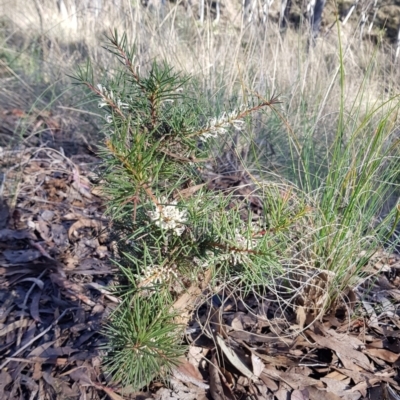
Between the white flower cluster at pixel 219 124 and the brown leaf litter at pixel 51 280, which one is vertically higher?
the white flower cluster at pixel 219 124

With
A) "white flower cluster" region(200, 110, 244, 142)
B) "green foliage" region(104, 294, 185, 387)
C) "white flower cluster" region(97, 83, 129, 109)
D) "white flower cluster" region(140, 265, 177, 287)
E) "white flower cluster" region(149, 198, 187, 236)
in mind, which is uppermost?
"white flower cluster" region(97, 83, 129, 109)

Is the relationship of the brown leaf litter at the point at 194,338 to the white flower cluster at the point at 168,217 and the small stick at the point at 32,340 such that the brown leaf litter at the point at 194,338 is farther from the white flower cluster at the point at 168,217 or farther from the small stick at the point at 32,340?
the white flower cluster at the point at 168,217

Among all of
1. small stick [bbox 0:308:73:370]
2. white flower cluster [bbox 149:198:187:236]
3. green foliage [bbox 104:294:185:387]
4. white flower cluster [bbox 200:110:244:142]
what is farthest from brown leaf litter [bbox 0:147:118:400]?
white flower cluster [bbox 200:110:244:142]

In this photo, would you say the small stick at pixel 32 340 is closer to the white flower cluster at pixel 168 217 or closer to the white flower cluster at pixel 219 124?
the white flower cluster at pixel 168 217

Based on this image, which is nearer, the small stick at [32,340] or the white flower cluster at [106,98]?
the white flower cluster at [106,98]

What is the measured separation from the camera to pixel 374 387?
1319 millimetres

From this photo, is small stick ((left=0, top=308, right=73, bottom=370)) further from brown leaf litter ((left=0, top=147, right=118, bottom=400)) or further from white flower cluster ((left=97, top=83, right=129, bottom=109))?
white flower cluster ((left=97, top=83, right=129, bottom=109))

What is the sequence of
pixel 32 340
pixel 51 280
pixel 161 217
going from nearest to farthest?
pixel 161 217, pixel 32 340, pixel 51 280

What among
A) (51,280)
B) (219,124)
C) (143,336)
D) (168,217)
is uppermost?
(219,124)

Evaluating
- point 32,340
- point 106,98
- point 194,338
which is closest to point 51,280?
point 32,340

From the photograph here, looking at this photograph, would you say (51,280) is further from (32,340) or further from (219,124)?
(219,124)

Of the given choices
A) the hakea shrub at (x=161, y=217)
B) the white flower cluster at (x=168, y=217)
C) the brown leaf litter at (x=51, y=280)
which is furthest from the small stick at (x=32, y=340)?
the white flower cluster at (x=168, y=217)

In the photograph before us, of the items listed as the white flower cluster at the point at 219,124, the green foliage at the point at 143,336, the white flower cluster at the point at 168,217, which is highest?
the white flower cluster at the point at 219,124

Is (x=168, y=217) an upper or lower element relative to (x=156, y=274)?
upper
